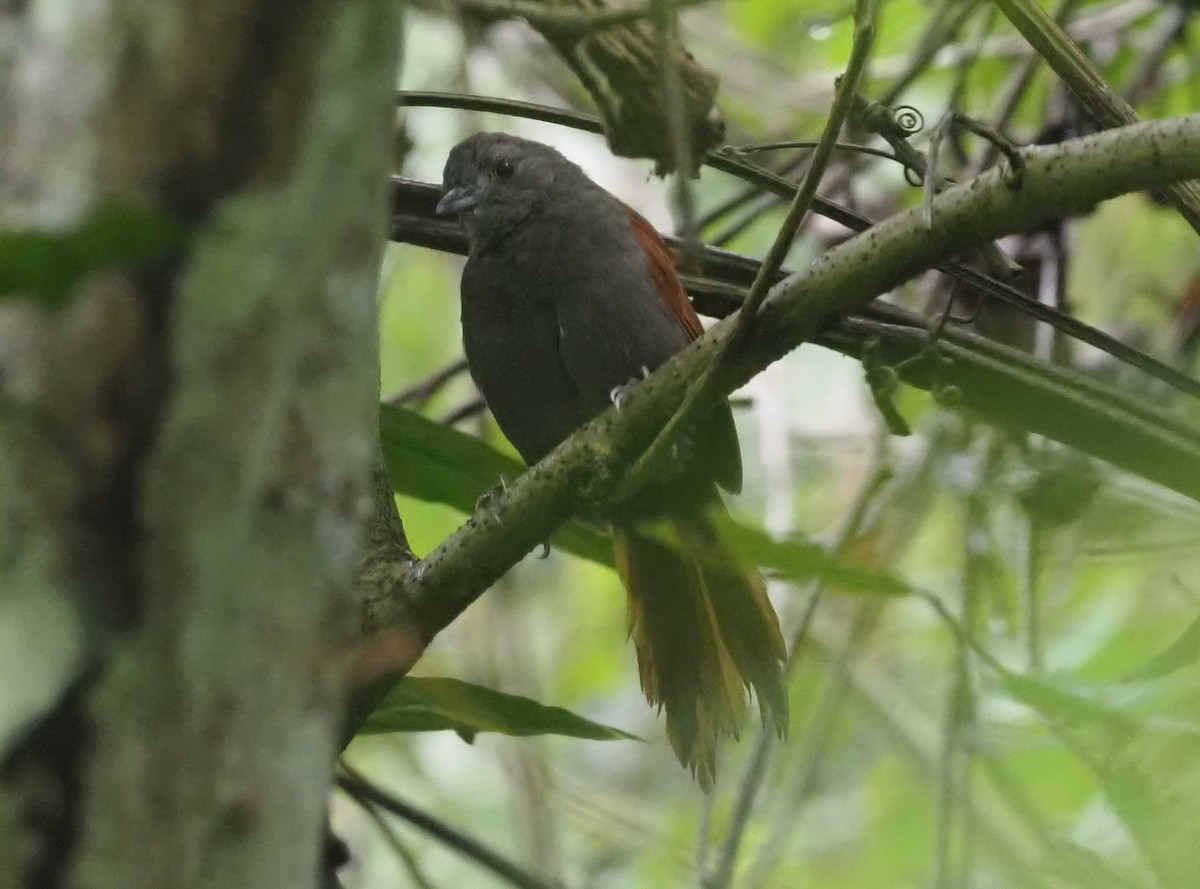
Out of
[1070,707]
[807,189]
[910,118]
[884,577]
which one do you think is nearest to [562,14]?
[807,189]

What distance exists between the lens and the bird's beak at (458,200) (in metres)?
2.88

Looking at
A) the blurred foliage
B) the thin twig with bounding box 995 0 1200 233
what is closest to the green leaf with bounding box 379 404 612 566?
the blurred foliage

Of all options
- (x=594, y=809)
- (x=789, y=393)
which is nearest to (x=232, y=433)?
(x=594, y=809)

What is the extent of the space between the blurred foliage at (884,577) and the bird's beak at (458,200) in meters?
0.12

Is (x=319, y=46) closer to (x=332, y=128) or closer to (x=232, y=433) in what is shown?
(x=332, y=128)

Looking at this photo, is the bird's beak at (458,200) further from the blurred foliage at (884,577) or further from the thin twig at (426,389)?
the thin twig at (426,389)

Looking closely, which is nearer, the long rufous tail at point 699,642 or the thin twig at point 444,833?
the thin twig at point 444,833

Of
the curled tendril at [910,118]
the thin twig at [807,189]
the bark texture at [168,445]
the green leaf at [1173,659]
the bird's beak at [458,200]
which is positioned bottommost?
the bark texture at [168,445]

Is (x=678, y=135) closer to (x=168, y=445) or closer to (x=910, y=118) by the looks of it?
(x=168, y=445)

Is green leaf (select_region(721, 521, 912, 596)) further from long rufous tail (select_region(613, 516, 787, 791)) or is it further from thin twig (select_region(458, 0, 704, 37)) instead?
long rufous tail (select_region(613, 516, 787, 791))

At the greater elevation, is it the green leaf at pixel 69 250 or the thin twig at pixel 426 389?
the thin twig at pixel 426 389

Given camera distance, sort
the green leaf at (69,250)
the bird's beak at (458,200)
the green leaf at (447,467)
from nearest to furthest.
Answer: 1. the green leaf at (69,250)
2. the green leaf at (447,467)
3. the bird's beak at (458,200)

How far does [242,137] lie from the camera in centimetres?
68

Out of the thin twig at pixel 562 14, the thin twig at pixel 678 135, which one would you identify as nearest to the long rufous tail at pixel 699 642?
the thin twig at pixel 562 14
